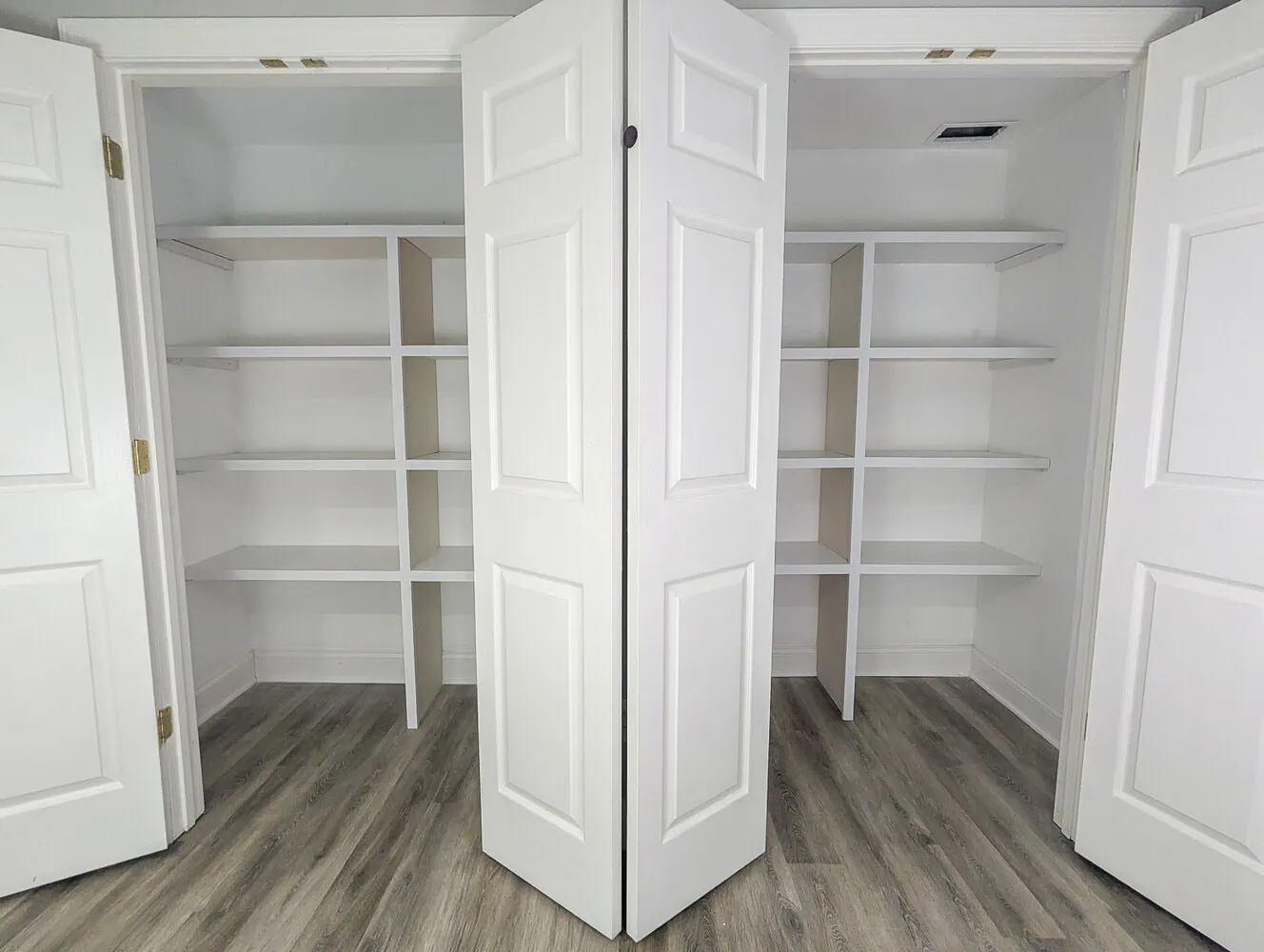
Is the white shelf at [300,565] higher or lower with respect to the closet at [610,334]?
lower

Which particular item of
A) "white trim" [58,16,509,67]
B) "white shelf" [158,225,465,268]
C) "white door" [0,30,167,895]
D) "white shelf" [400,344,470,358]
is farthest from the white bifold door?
"white door" [0,30,167,895]

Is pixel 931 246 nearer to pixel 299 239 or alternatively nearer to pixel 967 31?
pixel 967 31

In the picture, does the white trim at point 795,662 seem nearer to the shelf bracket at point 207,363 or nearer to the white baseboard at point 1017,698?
the white baseboard at point 1017,698

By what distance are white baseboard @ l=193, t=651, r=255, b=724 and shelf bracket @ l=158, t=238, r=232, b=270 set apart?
1.72m

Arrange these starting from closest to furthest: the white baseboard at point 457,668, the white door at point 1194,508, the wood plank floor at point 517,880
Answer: the white door at point 1194,508 → the wood plank floor at point 517,880 → the white baseboard at point 457,668

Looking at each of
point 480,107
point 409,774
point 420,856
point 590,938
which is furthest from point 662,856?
point 480,107

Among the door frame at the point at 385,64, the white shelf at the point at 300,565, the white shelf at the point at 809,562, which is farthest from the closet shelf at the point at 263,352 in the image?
the white shelf at the point at 809,562

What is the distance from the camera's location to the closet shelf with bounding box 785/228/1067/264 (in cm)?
232

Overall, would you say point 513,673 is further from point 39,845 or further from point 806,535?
point 806,535

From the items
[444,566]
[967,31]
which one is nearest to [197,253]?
[444,566]

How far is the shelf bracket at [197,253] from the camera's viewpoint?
2309 mm

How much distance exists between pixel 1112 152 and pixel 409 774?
324cm

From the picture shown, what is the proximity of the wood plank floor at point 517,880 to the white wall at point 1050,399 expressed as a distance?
1.17ft

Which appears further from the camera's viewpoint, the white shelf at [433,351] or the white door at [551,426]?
the white shelf at [433,351]
